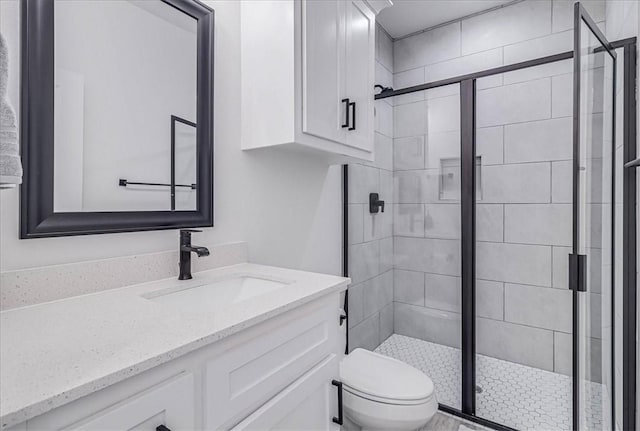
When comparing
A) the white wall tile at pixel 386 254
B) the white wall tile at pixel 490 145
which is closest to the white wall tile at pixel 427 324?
the white wall tile at pixel 386 254

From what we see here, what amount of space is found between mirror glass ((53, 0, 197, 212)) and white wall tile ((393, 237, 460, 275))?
1482mm

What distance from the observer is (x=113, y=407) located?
19.7 inches

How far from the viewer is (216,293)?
111 centimetres

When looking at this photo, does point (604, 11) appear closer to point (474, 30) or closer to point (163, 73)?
point (474, 30)

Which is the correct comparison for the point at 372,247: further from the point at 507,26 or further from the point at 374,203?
the point at 507,26

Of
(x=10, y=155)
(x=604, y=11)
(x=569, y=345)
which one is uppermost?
(x=604, y=11)

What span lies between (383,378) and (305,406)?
679mm

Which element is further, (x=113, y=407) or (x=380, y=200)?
(x=380, y=200)

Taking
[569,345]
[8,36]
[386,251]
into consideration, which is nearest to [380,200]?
[386,251]

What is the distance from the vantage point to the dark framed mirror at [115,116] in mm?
841

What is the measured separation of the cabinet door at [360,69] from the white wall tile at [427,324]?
1151 millimetres

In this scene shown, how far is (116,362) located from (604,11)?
2.88 meters

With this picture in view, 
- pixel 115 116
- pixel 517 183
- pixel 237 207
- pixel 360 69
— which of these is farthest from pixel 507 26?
pixel 115 116

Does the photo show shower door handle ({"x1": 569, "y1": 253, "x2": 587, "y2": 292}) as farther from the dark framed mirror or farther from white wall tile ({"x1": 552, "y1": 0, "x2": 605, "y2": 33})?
white wall tile ({"x1": 552, "y1": 0, "x2": 605, "y2": 33})
